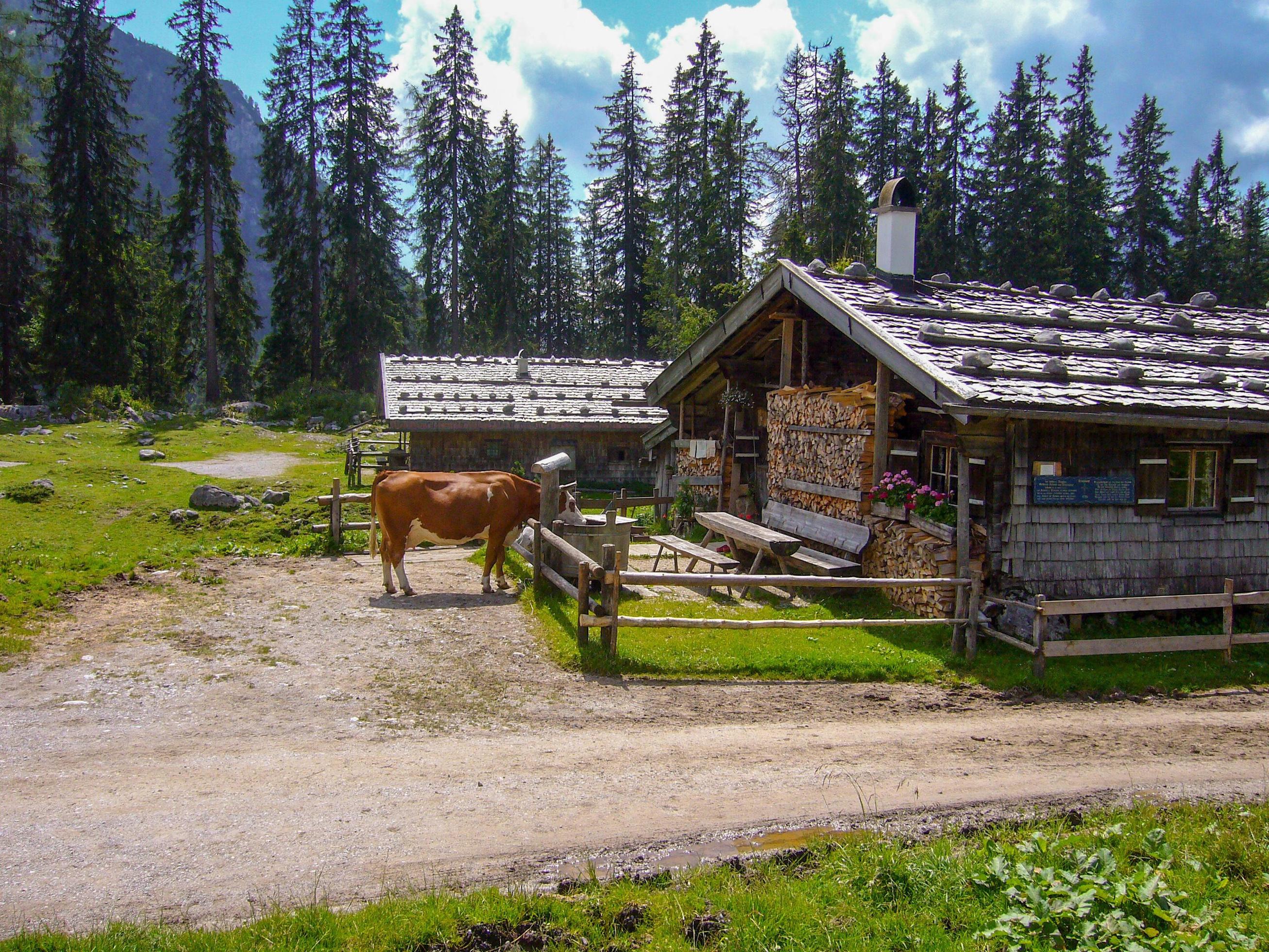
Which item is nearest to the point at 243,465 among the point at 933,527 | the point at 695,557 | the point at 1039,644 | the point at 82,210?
the point at 695,557

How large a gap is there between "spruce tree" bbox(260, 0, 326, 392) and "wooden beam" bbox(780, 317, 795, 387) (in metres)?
34.3

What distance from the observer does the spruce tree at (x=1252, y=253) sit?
169 feet

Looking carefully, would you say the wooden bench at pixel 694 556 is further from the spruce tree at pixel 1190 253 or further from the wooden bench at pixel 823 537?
the spruce tree at pixel 1190 253

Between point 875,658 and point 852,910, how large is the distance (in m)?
5.20

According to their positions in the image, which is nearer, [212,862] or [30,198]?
[212,862]

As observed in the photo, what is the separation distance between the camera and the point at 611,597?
9.34 metres

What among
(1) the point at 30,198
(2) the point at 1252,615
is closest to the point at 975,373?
(2) the point at 1252,615

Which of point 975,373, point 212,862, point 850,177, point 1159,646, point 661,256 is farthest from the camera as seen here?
point 661,256

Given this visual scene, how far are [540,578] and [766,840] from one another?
7.01 metres

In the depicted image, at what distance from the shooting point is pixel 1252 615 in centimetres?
1172

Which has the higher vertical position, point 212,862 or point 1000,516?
point 1000,516

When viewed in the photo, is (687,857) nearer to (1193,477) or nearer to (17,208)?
(1193,477)

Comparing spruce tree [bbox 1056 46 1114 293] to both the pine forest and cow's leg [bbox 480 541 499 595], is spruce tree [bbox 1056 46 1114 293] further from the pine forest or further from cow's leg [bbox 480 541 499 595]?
cow's leg [bbox 480 541 499 595]

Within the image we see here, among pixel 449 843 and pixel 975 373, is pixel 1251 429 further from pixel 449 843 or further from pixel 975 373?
pixel 449 843
